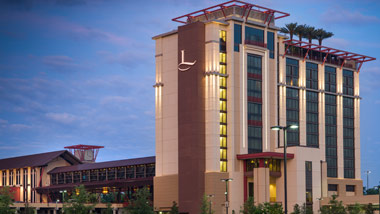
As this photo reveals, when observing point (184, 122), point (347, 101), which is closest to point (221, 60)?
point (184, 122)

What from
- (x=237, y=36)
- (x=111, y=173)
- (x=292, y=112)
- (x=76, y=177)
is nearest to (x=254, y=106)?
(x=237, y=36)

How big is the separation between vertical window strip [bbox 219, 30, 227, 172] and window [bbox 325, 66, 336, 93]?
118 ft

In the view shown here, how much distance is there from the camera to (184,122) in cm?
14575

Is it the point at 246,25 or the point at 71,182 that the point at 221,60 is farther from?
the point at 71,182

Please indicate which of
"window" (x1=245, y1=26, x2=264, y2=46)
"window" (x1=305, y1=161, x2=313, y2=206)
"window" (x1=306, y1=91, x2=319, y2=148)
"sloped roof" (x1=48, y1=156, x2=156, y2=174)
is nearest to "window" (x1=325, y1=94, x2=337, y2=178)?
"window" (x1=306, y1=91, x2=319, y2=148)

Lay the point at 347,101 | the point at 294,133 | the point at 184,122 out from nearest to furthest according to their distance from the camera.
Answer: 1. the point at 184,122
2. the point at 294,133
3. the point at 347,101

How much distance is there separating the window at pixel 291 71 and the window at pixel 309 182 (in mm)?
23132

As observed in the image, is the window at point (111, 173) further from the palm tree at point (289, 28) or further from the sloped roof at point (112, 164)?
the palm tree at point (289, 28)

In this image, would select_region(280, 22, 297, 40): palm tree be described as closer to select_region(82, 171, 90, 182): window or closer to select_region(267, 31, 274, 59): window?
select_region(267, 31, 274, 59): window

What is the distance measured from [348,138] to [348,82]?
14.0 m

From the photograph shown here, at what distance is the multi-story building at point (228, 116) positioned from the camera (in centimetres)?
14312

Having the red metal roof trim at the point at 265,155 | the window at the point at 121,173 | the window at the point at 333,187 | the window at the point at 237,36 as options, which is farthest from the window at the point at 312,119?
the window at the point at 121,173

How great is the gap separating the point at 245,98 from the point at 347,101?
40.4 metres

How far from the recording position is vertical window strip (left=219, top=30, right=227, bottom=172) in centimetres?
14500
